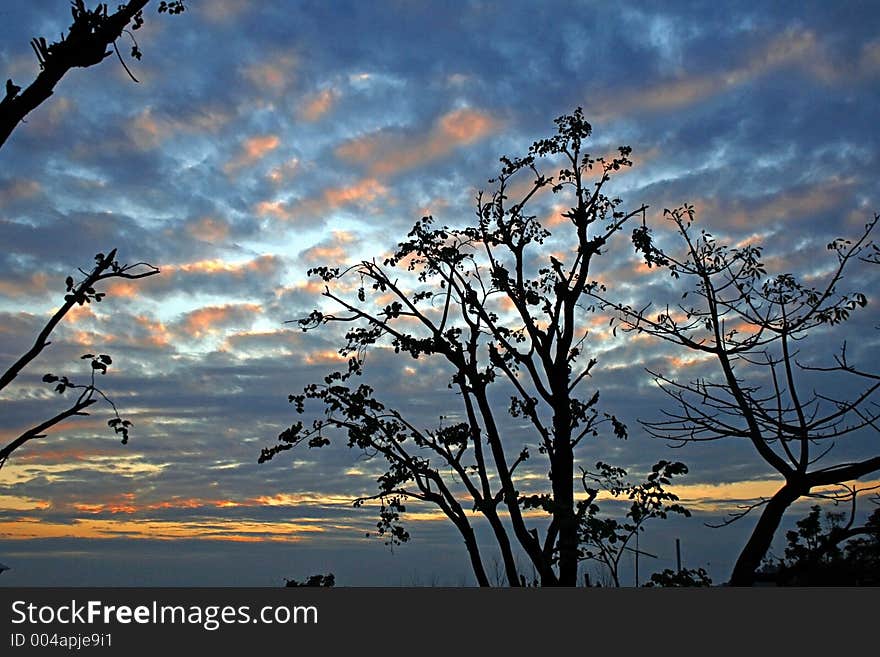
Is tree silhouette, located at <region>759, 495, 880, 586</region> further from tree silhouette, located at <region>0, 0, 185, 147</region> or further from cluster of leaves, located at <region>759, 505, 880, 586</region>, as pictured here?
tree silhouette, located at <region>0, 0, 185, 147</region>

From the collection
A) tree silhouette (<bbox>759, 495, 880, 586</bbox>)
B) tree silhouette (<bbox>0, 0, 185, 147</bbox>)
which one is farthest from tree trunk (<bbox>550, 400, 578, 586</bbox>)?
tree silhouette (<bbox>0, 0, 185, 147</bbox>)

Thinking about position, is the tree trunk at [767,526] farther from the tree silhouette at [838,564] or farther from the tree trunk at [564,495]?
the tree trunk at [564,495]

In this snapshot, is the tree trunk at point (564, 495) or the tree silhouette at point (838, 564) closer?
the tree silhouette at point (838, 564)

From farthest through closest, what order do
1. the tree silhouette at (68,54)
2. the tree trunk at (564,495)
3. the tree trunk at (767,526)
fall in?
the tree trunk at (564,495) → the tree trunk at (767,526) → the tree silhouette at (68,54)

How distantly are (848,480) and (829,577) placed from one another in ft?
5.91

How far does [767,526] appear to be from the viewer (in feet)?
29.8

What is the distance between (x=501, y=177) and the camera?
19.3 metres

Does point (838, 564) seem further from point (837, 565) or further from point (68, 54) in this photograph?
point (68, 54)

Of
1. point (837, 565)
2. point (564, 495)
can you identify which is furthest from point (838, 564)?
point (564, 495)

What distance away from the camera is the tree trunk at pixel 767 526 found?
9078 mm

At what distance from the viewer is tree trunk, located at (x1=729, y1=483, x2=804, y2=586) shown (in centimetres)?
908

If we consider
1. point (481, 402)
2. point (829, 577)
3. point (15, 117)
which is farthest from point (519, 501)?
point (15, 117)

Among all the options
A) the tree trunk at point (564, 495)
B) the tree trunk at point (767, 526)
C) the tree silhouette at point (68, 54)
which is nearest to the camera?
the tree silhouette at point (68, 54)

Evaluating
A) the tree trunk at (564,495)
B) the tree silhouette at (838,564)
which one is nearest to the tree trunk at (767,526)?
the tree silhouette at (838,564)
